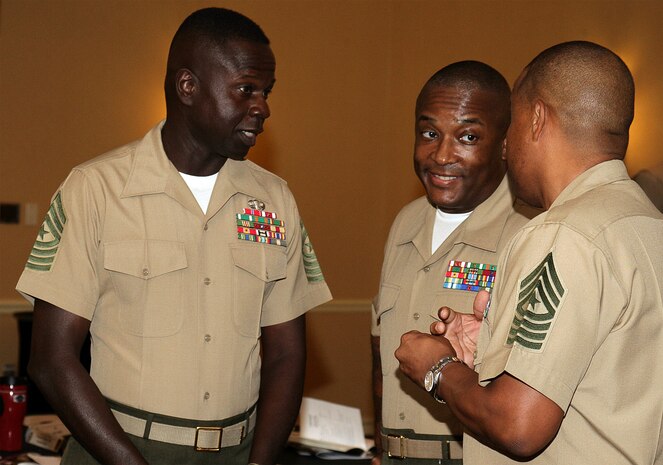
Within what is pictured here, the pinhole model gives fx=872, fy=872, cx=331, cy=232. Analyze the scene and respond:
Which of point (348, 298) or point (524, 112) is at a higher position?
point (524, 112)

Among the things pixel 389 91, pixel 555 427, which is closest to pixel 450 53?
pixel 389 91

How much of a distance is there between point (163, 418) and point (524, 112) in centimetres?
119

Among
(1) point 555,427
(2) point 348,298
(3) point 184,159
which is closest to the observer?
(1) point 555,427

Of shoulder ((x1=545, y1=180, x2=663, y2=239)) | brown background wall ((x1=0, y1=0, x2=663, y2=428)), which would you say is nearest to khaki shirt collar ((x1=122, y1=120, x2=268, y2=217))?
shoulder ((x1=545, y1=180, x2=663, y2=239))

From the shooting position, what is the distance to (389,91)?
274 inches

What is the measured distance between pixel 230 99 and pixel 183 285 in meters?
0.52

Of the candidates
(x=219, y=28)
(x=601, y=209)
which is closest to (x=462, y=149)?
(x=219, y=28)

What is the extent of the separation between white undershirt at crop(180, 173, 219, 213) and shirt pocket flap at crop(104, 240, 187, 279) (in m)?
0.16

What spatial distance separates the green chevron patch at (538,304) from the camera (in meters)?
1.56

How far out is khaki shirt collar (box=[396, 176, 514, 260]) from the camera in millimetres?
2504

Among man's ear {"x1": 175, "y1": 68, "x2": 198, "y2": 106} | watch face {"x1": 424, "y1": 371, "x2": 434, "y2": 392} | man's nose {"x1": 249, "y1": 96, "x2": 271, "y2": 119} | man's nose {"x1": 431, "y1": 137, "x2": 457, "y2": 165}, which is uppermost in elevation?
man's ear {"x1": 175, "y1": 68, "x2": 198, "y2": 106}

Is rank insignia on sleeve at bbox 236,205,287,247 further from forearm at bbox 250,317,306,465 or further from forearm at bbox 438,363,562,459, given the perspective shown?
forearm at bbox 438,363,562,459

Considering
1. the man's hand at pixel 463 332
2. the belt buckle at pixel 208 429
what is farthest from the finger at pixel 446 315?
the belt buckle at pixel 208 429

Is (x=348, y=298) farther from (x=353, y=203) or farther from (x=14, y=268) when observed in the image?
(x=14, y=268)
